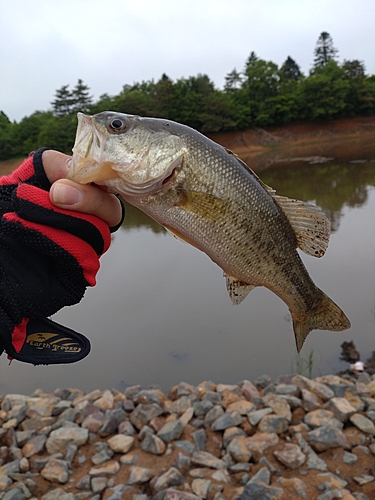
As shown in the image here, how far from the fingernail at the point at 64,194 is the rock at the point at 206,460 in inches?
136

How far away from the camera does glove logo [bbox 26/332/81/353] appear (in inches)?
92.8

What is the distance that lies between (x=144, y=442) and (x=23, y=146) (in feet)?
139

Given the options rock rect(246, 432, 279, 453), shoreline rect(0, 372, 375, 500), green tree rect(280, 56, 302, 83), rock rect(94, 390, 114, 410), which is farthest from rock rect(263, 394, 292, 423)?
green tree rect(280, 56, 302, 83)

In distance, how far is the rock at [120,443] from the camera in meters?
4.49

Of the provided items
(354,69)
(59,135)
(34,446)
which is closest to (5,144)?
(59,135)

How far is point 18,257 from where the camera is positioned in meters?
2.12

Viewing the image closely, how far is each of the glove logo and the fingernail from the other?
89cm

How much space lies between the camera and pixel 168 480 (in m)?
3.89

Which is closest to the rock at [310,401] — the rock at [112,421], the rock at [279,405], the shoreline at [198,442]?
the shoreline at [198,442]

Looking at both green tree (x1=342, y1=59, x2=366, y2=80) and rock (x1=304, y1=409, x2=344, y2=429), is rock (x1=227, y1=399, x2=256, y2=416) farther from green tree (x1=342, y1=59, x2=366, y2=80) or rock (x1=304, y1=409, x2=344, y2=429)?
green tree (x1=342, y1=59, x2=366, y2=80)

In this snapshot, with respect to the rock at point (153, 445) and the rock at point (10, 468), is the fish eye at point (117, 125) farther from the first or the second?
the rock at point (10, 468)

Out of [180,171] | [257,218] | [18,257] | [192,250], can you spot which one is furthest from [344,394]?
[192,250]

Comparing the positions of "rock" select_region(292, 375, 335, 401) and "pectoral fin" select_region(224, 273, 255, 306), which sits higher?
"pectoral fin" select_region(224, 273, 255, 306)

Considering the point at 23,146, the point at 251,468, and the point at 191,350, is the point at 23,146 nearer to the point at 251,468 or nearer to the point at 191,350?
the point at 191,350
